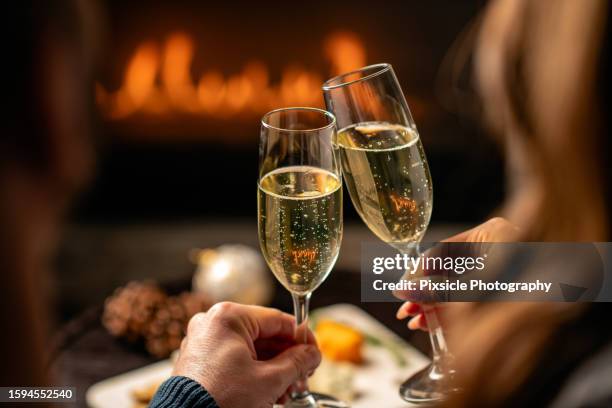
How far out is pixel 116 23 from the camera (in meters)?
2.55

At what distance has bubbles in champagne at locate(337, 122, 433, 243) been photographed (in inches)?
34.4

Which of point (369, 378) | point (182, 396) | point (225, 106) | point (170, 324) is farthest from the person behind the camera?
point (225, 106)

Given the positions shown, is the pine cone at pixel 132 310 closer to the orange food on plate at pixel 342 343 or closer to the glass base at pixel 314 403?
the orange food on plate at pixel 342 343

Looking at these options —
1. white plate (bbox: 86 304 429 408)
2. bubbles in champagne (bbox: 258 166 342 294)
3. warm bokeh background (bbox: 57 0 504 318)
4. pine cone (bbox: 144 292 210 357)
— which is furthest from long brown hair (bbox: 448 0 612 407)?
warm bokeh background (bbox: 57 0 504 318)

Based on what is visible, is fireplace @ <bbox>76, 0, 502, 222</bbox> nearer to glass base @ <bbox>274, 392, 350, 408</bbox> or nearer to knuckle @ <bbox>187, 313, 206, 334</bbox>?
glass base @ <bbox>274, 392, 350, 408</bbox>

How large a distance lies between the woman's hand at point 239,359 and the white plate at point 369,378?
0.37 m

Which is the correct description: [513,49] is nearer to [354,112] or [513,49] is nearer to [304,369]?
[354,112]

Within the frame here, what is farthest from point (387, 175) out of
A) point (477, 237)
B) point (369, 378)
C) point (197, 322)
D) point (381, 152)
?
point (369, 378)

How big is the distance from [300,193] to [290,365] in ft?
0.60

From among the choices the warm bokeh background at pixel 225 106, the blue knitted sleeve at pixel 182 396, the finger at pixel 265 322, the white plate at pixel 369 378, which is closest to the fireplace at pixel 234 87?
the warm bokeh background at pixel 225 106

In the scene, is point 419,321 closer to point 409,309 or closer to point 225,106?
point 409,309

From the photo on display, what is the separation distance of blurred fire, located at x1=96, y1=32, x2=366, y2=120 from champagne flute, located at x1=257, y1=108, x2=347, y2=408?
5.48ft

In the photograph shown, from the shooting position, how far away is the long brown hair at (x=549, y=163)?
627mm

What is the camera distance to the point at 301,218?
797mm
